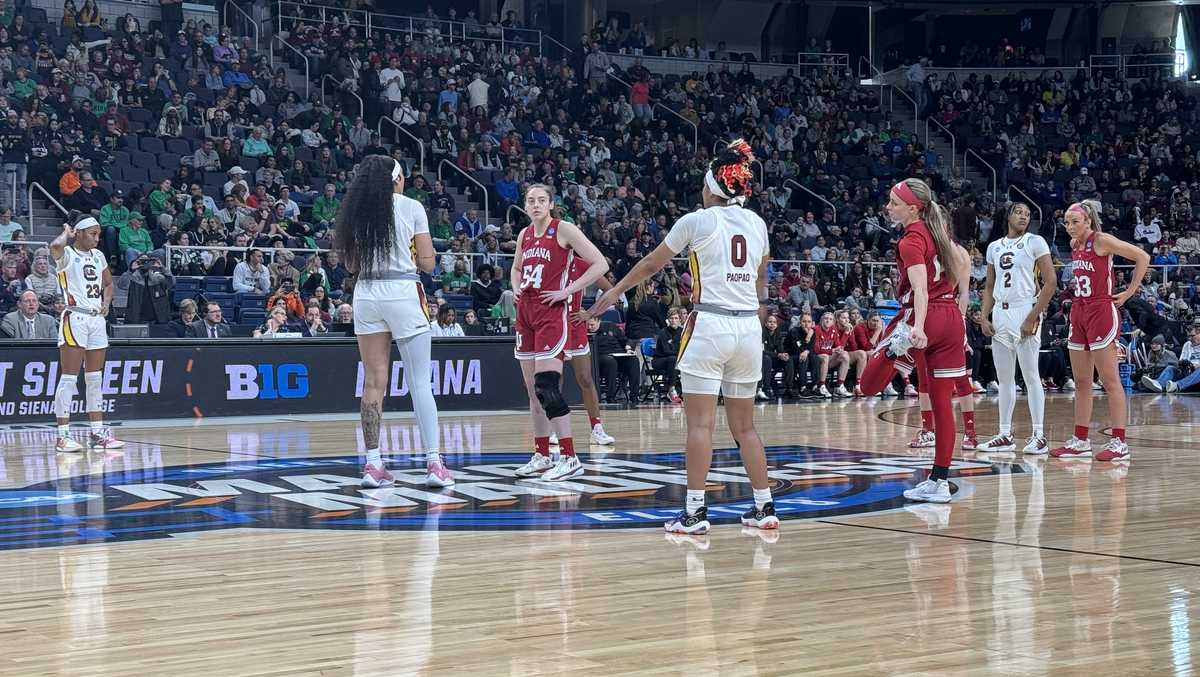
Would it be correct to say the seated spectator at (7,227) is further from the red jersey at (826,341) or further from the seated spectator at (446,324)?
the red jersey at (826,341)

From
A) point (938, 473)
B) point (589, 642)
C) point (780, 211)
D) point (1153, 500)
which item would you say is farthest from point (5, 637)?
point (780, 211)

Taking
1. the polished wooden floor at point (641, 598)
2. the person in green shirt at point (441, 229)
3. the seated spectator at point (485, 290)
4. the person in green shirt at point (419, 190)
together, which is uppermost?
the person in green shirt at point (419, 190)

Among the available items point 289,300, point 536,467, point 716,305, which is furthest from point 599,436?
point 289,300

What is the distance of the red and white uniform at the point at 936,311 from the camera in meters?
7.77

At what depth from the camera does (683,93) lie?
31.4 m

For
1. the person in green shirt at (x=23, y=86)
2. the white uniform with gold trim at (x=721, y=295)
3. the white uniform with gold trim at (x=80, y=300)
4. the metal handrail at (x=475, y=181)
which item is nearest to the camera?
the white uniform with gold trim at (x=721, y=295)

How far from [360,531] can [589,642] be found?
258cm

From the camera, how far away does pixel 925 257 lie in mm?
7836

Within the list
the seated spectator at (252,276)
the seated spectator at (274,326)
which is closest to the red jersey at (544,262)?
the seated spectator at (274,326)

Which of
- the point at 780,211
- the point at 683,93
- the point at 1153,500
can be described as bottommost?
the point at 1153,500

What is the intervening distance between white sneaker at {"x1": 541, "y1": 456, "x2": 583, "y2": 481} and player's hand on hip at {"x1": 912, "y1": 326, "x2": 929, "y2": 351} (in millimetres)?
2477

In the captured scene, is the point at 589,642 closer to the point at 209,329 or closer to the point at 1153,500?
the point at 1153,500

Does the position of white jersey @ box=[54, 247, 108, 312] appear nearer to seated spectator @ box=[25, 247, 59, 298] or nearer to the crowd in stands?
the crowd in stands

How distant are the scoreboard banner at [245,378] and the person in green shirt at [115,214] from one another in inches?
182
